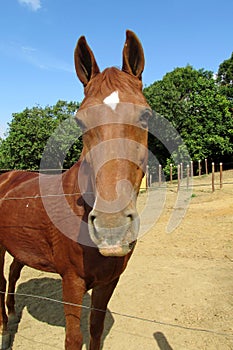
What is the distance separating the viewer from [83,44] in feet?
6.05

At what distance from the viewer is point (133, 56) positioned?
1.83m

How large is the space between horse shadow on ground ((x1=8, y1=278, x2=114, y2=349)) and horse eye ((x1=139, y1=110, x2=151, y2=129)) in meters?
2.28

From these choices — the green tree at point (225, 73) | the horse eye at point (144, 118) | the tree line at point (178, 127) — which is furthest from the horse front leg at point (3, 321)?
the green tree at point (225, 73)

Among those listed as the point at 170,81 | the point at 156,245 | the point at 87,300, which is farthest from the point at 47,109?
the point at 87,300

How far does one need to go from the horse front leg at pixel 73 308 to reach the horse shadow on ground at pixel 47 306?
3.13ft

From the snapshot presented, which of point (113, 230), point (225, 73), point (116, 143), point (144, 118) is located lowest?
point (113, 230)

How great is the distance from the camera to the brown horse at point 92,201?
1.41 metres

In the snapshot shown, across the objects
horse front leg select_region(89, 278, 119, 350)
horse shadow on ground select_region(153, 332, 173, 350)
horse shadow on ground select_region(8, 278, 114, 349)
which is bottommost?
horse shadow on ground select_region(8, 278, 114, 349)

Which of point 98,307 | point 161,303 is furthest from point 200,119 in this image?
point 98,307

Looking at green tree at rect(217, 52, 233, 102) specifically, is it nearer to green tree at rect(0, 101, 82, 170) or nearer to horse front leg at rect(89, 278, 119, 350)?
green tree at rect(0, 101, 82, 170)

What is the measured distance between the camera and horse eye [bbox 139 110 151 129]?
1.62m

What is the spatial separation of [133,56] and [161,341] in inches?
114

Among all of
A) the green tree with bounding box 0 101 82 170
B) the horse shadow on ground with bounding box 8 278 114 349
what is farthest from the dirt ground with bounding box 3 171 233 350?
the green tree with bounding box 0 101 82 170

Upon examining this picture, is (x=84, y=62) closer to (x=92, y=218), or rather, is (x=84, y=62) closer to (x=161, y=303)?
(x=92, y=218)
